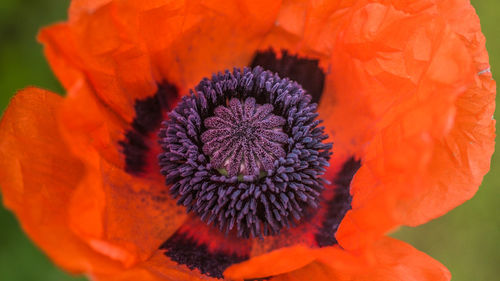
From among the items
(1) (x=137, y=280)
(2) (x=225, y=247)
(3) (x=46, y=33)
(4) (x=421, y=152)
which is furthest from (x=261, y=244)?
(3) (x=46, y=33)

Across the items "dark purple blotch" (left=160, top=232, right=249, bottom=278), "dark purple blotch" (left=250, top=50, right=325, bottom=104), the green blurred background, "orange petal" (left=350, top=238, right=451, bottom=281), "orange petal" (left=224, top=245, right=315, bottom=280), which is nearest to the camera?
"orange petal" (left=224, top=245, right=315, bottom=280)

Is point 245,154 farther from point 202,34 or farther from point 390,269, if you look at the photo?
point 390,269

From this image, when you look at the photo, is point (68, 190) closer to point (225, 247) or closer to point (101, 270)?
point (101, 270)

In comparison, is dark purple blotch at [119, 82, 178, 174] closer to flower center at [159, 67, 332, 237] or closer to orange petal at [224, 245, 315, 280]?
flower center at [159, 67, 332, 237]

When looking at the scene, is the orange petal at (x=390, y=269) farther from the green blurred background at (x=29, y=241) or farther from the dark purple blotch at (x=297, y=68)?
the green blurred background at (x=29, y=241)

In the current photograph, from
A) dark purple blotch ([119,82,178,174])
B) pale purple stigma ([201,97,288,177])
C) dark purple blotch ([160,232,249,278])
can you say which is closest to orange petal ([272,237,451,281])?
dark purple blotch ([160,232,249,278])

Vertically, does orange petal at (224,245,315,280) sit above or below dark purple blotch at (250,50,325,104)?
below

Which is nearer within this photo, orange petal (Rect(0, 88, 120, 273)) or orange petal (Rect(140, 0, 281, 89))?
orange petal (Rect(0, 88, 120, 273))
